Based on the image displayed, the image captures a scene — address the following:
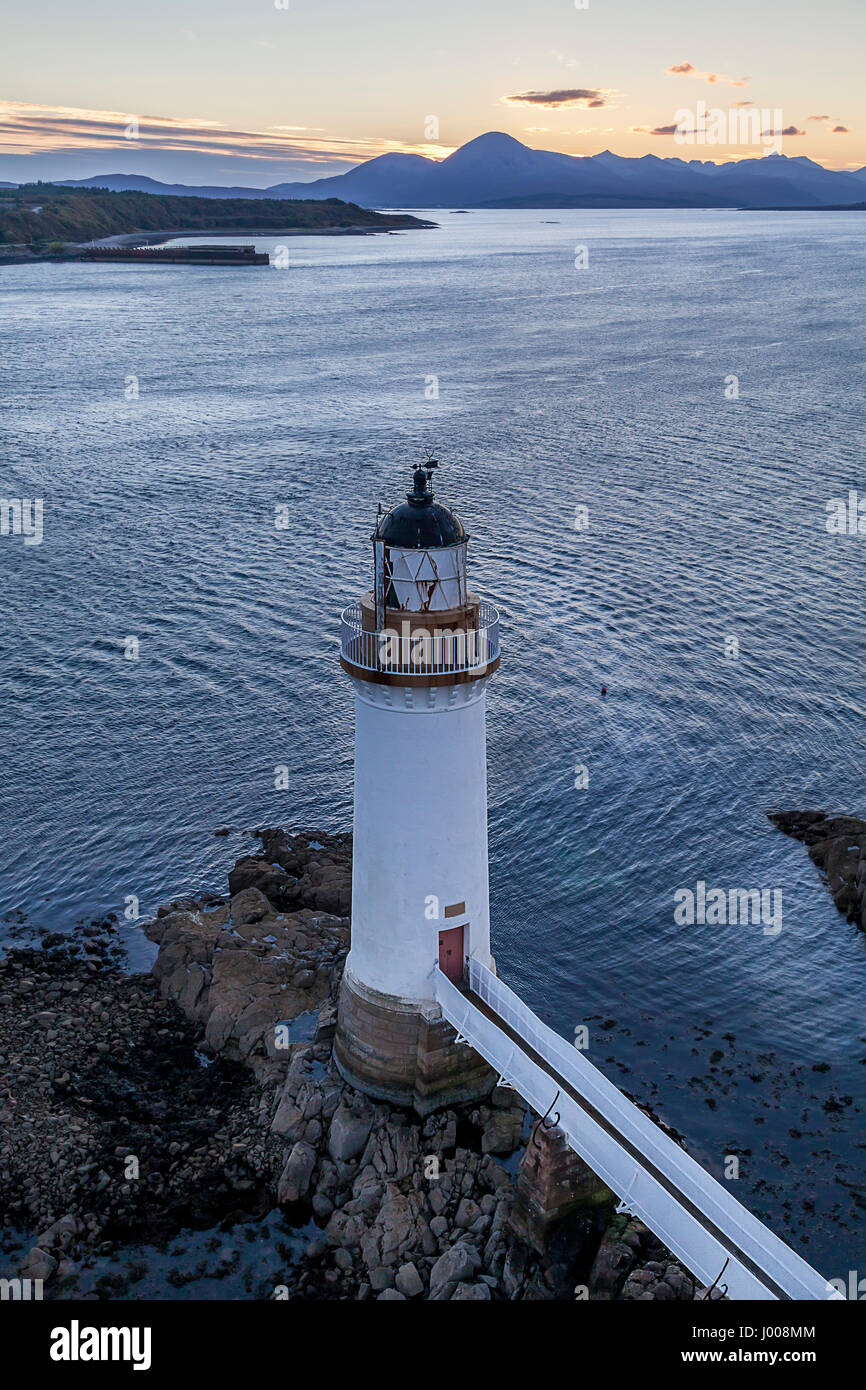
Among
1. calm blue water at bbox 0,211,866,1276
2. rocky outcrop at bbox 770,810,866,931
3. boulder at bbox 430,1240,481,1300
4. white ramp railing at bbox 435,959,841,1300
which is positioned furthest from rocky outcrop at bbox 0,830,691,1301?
rocky outcrop at bbox 770,810,866,931

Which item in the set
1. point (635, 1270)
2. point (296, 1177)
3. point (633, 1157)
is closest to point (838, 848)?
point (635, 1270)

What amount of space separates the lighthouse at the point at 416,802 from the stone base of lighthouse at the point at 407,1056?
3 centimetres

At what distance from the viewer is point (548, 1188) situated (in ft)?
66.5

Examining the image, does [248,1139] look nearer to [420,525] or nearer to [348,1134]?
[348,1134]

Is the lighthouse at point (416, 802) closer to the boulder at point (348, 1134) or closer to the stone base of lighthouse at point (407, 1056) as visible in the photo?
the stone base of lighthouse at point (407, 1056)

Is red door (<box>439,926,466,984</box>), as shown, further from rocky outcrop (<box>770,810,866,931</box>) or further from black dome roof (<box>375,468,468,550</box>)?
rocky outcrop (<box>770,810,866,931</box>)

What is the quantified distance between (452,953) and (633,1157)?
5.41 metres

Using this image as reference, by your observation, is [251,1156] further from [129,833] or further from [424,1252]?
[129,833]

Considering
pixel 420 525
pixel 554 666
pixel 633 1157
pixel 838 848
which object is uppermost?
pixel 420 525

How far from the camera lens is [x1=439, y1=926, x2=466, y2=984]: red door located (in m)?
22.6

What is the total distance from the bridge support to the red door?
3525mm

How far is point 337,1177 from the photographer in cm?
2266
